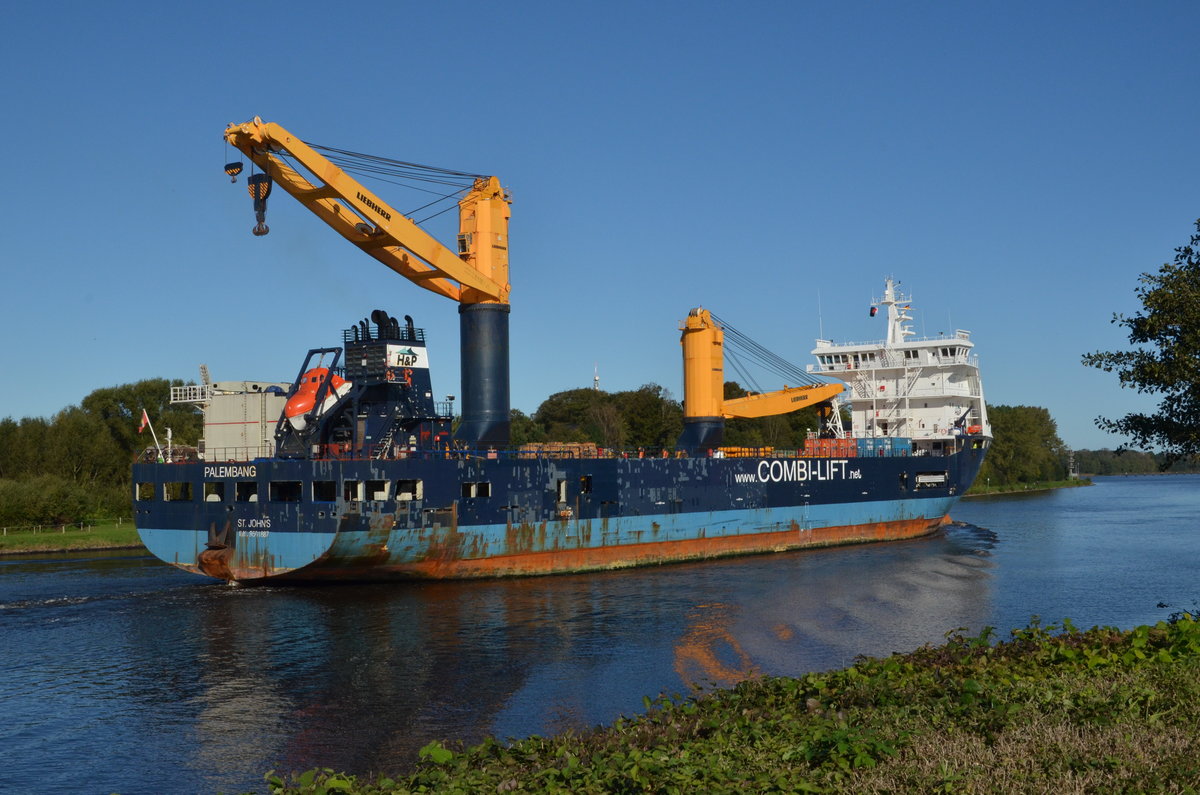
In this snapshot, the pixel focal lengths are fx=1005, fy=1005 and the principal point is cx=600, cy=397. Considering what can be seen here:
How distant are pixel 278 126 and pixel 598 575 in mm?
18232

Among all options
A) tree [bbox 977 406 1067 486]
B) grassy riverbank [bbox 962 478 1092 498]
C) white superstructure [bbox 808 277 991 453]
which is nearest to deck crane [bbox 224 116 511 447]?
white superstructure [bbox 808 277 991 453]

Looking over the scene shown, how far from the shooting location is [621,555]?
37.2 meters

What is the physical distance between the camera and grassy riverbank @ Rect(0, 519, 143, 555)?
151 feet

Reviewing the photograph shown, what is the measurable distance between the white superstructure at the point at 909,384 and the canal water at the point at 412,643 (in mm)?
13964

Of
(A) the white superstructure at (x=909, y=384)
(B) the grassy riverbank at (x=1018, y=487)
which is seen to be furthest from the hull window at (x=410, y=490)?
(B) the grassy riverbank at (x=1018, y=487)

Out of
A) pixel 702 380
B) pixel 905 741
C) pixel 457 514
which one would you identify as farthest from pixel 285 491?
pixel 905 741

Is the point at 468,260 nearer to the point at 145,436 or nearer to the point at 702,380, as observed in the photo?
the point at 702,380

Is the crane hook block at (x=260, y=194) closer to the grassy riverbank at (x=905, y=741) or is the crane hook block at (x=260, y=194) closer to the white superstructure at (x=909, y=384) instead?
the grassy riverbank at (x=905, y=741)

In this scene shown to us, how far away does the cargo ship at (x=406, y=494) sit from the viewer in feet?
101

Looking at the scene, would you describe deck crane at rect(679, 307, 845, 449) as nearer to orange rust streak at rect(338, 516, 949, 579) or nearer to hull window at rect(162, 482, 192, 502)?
orange rust streak at rect(338, 516, 949, 579)

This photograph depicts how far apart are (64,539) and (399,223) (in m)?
26.9

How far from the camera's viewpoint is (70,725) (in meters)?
17.3

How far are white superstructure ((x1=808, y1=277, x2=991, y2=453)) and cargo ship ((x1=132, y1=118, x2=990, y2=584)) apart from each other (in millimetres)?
10362

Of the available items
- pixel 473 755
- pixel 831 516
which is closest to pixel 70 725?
pixel 473 755
